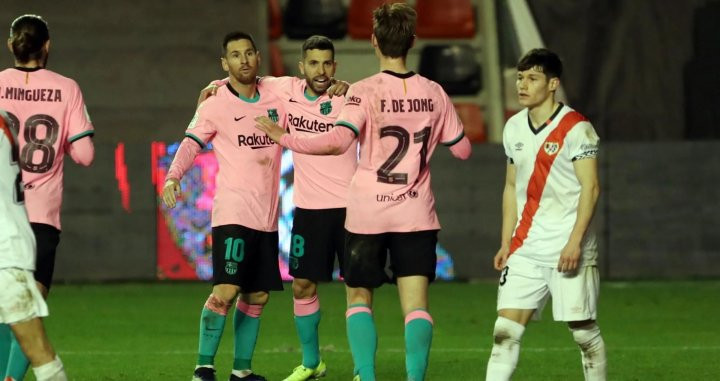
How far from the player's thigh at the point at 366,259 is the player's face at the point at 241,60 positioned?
4.01ft

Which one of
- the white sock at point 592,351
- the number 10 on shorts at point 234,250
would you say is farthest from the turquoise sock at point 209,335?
the white sock at point 592,351

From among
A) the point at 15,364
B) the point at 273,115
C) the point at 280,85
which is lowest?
the point at 15,364

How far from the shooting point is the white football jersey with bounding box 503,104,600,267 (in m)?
7.05

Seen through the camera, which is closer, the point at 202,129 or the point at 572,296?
the point at 572,296

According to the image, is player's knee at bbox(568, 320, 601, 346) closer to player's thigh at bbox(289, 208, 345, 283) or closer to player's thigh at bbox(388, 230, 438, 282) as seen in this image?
player's thigh at bbox(388, 230, 438, 282)

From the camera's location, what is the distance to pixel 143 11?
17828 mm

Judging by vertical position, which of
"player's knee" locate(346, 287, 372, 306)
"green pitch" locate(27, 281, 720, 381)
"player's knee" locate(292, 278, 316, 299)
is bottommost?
"green pitch" locate(27, 281, 720, 381)

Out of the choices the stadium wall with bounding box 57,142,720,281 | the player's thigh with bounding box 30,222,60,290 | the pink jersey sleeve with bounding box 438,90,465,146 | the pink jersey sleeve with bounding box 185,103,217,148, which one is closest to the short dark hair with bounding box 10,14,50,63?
the player's thigh with bounding box 30,222,60,290

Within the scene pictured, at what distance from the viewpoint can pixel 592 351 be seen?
7242 millimetres

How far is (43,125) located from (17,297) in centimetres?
162

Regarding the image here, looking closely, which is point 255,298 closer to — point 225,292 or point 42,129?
point 225,292

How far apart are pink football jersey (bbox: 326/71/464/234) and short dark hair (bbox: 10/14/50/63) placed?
1484 millimetres

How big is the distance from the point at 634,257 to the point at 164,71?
19.2 feet

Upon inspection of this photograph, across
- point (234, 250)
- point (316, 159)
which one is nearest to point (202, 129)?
point (234, 250)
